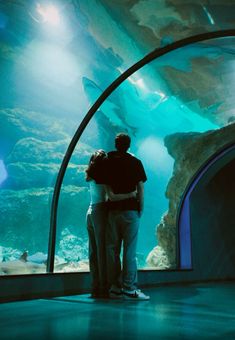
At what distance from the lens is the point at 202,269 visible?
7355 mm

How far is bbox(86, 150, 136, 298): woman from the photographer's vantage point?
3.93 meters

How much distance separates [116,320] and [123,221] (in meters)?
1.49

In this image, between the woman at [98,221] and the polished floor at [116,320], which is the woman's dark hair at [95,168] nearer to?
the woman at [98,221]

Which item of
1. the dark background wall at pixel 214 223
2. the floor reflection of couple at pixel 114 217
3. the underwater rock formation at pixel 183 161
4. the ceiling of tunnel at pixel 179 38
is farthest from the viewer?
the underwater rock formation at pixel 183 161

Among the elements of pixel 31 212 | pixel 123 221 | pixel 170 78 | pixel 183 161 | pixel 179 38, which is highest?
pixel 31 212

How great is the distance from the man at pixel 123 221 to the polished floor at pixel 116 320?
0.32m

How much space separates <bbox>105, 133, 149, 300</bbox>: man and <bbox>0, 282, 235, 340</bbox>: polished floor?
321 millimetres

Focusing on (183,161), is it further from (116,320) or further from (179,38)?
(116,320)

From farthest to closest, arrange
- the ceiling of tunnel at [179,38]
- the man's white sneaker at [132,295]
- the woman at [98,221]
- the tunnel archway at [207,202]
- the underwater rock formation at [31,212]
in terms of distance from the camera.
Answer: the underwater rock formation at [31,212] → the tunnel archway at [207,202] → the ceiling of tunnel at [179,38] → the woman at [98,221] → the man's white sneaker at [132,295]

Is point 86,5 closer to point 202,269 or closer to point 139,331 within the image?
point 139,331

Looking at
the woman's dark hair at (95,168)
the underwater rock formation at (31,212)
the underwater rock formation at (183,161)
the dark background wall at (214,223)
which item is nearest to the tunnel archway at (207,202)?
the dark background wall at (214,223)

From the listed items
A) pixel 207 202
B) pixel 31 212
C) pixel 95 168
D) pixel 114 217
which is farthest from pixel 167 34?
pixel 31 212

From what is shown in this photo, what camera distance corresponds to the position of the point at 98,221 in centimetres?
395

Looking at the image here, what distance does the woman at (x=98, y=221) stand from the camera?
3.93m
